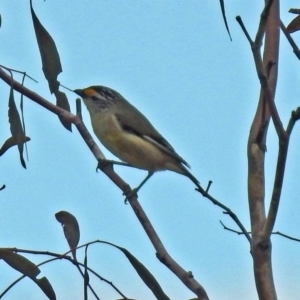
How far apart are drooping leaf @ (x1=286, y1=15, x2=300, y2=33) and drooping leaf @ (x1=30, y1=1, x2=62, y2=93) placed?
656 mm

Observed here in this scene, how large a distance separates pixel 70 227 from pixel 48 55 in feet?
1.68

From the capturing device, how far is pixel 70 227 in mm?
1964

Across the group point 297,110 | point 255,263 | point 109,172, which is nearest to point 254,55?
point 297,110

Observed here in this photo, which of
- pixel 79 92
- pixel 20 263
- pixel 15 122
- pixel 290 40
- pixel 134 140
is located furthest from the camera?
pixel 79 92

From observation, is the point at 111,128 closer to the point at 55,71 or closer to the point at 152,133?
the point at 152,133

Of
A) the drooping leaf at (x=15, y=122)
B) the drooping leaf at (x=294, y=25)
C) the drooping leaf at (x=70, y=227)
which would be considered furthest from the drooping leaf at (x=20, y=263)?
the drooping leaf at (x=294, y=25)

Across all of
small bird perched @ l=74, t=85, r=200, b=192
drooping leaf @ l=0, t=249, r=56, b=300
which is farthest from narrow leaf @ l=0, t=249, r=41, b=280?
small bird perched @ l=74, t=85, r=200, b=192

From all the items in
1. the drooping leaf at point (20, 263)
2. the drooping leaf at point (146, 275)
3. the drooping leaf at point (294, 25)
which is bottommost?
the drooping leaf at point (20, 263)

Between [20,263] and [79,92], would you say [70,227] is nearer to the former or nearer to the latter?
[20,263]

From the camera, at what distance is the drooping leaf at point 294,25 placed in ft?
6.95

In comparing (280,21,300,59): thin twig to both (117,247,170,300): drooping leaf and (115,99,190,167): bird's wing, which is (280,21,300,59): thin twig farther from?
(115,99,190,167): bird's wing

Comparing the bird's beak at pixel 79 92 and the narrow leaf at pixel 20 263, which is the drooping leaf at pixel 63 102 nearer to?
the narrow leaf at pixel 20 263

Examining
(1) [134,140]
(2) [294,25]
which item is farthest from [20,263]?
(1) [134,140]

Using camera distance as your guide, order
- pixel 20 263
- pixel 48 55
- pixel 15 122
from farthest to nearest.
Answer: pixel 48 55 < pixel 15 122 < pixel 20 263
